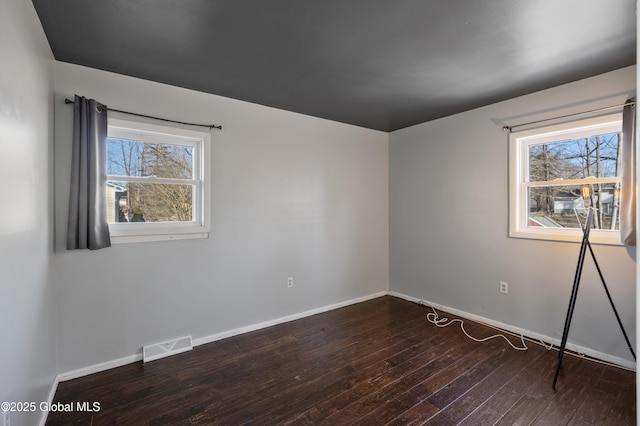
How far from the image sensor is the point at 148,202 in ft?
8.74

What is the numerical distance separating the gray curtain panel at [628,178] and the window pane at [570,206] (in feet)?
0.73

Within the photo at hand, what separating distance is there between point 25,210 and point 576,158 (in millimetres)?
4099

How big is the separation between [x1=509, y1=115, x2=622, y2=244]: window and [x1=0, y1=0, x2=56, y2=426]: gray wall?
3596 millimetres

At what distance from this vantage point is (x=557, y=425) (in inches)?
69.9

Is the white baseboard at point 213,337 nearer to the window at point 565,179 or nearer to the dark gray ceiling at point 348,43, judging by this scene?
the window at point 565,179

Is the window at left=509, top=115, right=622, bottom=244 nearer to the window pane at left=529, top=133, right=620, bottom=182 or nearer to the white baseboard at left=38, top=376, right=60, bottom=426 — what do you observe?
the window pane at left=529, top=133, right=620, bottom=182

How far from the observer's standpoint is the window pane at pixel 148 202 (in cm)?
252

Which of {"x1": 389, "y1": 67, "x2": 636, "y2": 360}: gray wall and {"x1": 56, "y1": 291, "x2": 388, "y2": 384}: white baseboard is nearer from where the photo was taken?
{"x1": 56, "y1": 291, "x2": 388, "y2": 384}: white baseboard

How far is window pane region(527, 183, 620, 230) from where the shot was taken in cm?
255

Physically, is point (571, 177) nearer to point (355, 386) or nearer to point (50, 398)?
point (355, 386)

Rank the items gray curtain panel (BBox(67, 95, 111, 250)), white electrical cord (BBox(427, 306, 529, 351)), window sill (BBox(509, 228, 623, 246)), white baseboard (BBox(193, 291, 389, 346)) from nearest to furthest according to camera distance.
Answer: gray curtain panel (BBox(67, 95, 111, 250))
window sill (BBox(509, 228, 623, 246))
white electrical cord (BBox(427, 306, 529, 351))
white baseboard (BBox(193, 291, 389, 346))

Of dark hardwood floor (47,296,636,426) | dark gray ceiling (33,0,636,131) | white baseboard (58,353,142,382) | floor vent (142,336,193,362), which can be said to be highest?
dark gray ceiling (33,0,636,131)

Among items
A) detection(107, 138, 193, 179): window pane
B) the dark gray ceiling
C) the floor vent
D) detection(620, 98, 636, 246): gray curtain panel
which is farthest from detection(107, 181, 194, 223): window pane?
detection(620, 98, 636, 246): gray curtain panel

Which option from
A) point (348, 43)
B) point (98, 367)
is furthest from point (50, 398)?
point (348, 43)
